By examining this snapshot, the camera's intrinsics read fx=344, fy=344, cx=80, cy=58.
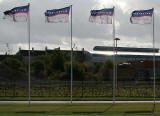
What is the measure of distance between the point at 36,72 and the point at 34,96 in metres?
36.5

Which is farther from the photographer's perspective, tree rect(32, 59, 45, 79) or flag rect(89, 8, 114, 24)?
tree rect(32, 59, 45, 79)

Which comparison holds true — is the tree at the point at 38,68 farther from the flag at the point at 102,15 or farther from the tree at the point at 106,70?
the flag at the point at 102,15

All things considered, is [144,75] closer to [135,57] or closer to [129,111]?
[135,57]

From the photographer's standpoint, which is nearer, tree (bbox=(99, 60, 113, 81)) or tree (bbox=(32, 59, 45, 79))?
tree (bbox=(99, 60, 113, 81))

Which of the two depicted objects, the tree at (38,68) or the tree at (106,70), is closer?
the tree at (106,70)

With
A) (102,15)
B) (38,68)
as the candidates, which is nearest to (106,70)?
(38,68)

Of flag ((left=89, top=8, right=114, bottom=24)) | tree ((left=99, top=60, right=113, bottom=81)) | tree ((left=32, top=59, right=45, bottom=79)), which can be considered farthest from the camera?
tree ((left=32, top=59, right=45, bottom=79))

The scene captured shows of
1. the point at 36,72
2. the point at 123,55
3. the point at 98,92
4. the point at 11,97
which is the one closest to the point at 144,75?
the point at 123,55

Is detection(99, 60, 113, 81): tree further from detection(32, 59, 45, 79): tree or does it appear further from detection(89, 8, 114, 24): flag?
detection(89, 8, 114, 24): flag

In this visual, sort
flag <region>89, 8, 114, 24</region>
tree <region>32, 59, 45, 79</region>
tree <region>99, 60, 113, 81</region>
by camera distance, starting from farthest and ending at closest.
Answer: tree <region>32, 59, 45, 79</region>
tree <region>99, 60, 113, 81</region>
flag <region>89, 8, 114, 24</region>

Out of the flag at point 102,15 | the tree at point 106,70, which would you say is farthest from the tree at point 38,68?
the flag at point 102,15

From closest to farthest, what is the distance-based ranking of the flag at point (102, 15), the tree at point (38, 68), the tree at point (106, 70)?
1. the flag at point (102, 15)
2. the tree at point (106, 70)
3. the tree at point (38, 68)

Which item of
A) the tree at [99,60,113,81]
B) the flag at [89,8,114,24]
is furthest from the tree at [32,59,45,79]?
the flag at [89,8,114,24]

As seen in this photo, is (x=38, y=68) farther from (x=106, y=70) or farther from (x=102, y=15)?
(x=102, y=15)
